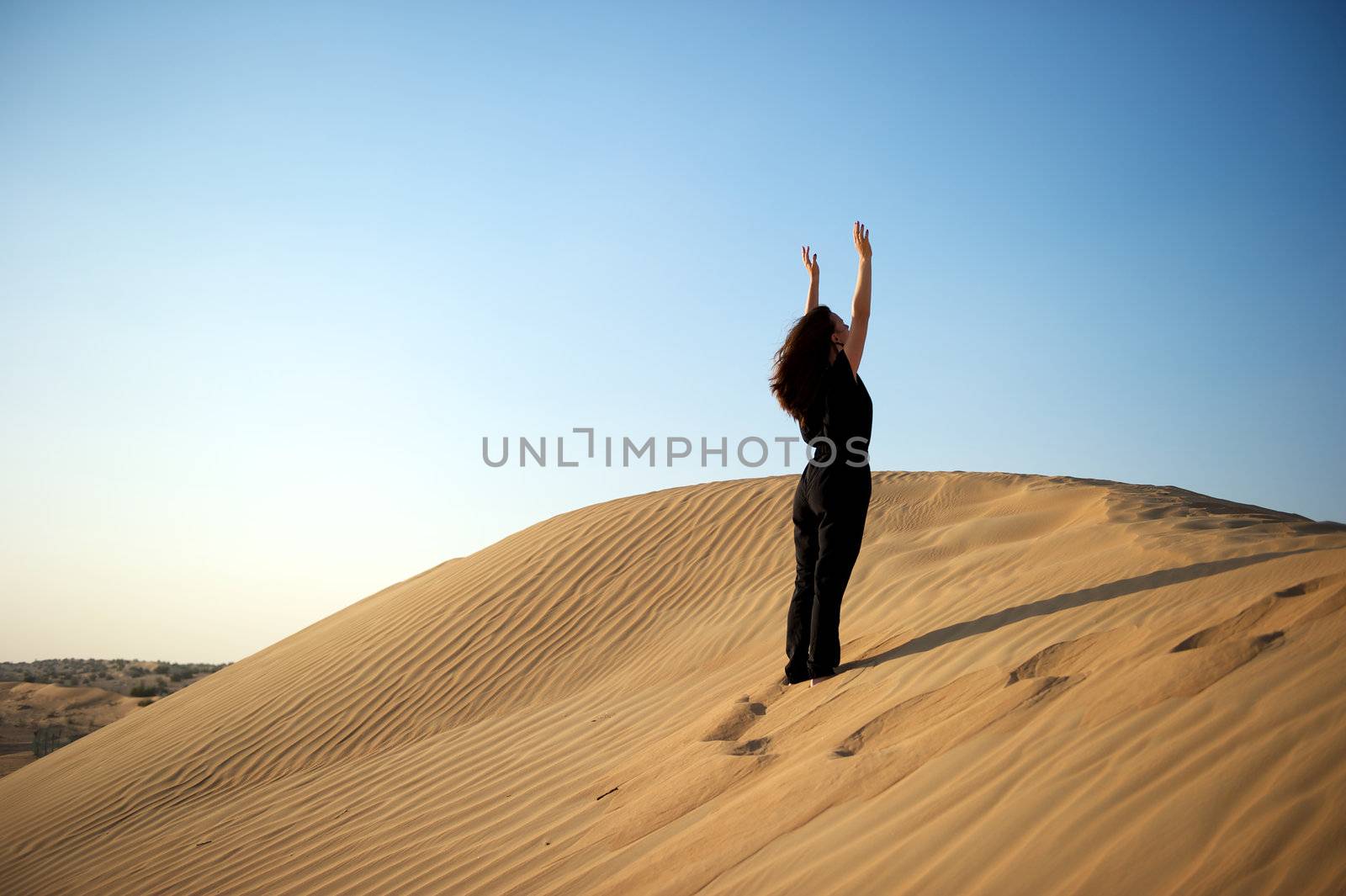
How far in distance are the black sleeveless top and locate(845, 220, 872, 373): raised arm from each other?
67 millimetres

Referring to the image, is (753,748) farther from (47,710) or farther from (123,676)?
→ (123,676)

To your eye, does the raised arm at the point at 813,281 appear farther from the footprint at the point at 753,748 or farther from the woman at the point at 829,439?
the footprint at the point at 753,748

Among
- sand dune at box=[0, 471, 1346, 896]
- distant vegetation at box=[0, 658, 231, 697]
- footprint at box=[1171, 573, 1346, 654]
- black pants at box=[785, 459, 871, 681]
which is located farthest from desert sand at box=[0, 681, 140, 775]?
footprint at box=[1171, 573, 1346, 654]

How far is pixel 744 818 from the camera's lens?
3.04 meters

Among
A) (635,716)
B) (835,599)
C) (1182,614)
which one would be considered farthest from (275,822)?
(1182,614)

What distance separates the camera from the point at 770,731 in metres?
3.97

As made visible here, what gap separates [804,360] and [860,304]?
0.41 metres

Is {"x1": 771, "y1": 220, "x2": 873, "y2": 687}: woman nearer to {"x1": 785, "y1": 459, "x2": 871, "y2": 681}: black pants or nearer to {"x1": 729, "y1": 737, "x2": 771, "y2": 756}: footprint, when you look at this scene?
{"x1": 785, "y1": 459, "x2": 871, "y2": 681}: black pants

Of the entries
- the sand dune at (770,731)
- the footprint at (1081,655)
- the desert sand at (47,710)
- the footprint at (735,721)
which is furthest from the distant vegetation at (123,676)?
the footprint at (1081,655)

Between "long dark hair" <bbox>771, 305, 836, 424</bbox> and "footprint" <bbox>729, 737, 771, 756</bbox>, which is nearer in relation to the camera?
"footprint" <bbox>729, 737, 771, 756</bbox>

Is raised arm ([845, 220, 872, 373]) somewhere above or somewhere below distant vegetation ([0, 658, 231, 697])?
above

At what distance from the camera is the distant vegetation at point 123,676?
20.0 metres

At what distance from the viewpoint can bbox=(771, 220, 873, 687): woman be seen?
13.7 feet

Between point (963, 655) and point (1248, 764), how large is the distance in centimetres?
183
